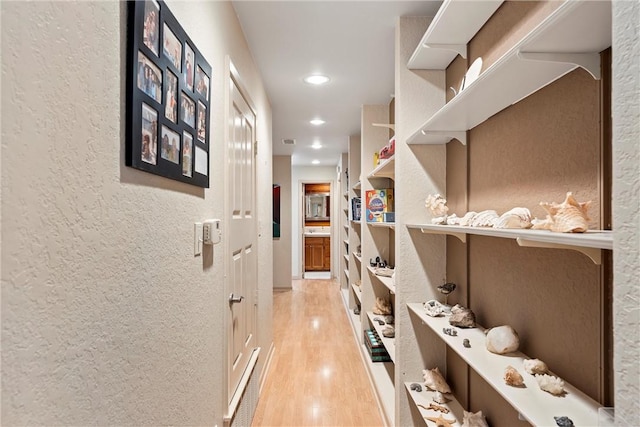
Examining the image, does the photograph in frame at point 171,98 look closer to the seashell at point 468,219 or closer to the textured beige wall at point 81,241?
the textured beige wall at point 81,241

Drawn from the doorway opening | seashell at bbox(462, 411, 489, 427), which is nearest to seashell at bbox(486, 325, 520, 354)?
seashell at bbox(462, 411, 489, 427)

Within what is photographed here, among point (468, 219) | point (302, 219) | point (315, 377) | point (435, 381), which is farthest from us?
point (302, 219)

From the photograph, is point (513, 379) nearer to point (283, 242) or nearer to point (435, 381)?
point (435, 381)

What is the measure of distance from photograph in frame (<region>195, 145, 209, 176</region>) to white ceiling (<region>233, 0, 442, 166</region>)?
1.00 metres

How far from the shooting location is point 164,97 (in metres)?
1.03

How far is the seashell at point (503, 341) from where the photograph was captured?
1309mm

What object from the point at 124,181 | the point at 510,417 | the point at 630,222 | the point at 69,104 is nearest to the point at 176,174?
the point at 124,181

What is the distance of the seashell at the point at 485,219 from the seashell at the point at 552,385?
1.61 feet

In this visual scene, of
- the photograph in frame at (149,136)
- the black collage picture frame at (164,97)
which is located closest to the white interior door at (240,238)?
the black collage picture frame at (164,97)

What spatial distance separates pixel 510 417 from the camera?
1396 mm

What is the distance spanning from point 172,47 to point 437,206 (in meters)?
1.32

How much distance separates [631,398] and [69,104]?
97cm

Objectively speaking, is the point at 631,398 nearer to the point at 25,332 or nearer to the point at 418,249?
the point at 25,332

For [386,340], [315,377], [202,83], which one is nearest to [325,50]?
[202,83]
